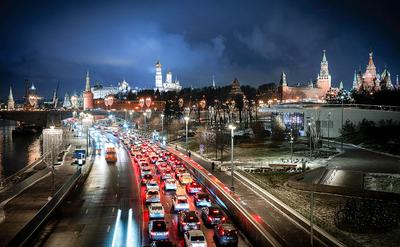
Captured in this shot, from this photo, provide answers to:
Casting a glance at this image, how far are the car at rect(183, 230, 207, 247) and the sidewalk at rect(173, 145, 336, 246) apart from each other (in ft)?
11.7

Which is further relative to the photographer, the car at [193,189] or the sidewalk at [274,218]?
the car at [193,189]

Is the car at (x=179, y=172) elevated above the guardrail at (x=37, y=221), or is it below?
above

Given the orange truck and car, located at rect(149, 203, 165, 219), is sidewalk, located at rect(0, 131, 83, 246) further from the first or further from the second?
the orange truck

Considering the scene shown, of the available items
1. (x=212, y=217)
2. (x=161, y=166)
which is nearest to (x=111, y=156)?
(x=161, y=166)

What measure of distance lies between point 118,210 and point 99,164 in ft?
87.6

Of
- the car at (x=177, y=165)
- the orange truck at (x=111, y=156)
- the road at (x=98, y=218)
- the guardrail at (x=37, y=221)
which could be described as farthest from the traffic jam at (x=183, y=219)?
the orange truck at (x=111, y=156)

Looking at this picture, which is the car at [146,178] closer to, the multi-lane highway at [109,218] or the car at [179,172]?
the multi-lane highway at [109,218]

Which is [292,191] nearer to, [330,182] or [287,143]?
[330,182]

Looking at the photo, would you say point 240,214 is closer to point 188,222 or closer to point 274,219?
point 274,219

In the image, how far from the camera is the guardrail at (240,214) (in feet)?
66.6

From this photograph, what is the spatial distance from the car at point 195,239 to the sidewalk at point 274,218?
3.56m

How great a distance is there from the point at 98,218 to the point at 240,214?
9.06 m

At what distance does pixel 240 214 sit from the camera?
82.1ft

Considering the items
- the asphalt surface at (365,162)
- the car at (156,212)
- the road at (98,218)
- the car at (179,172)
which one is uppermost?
the asphalt surface at (365,162)
